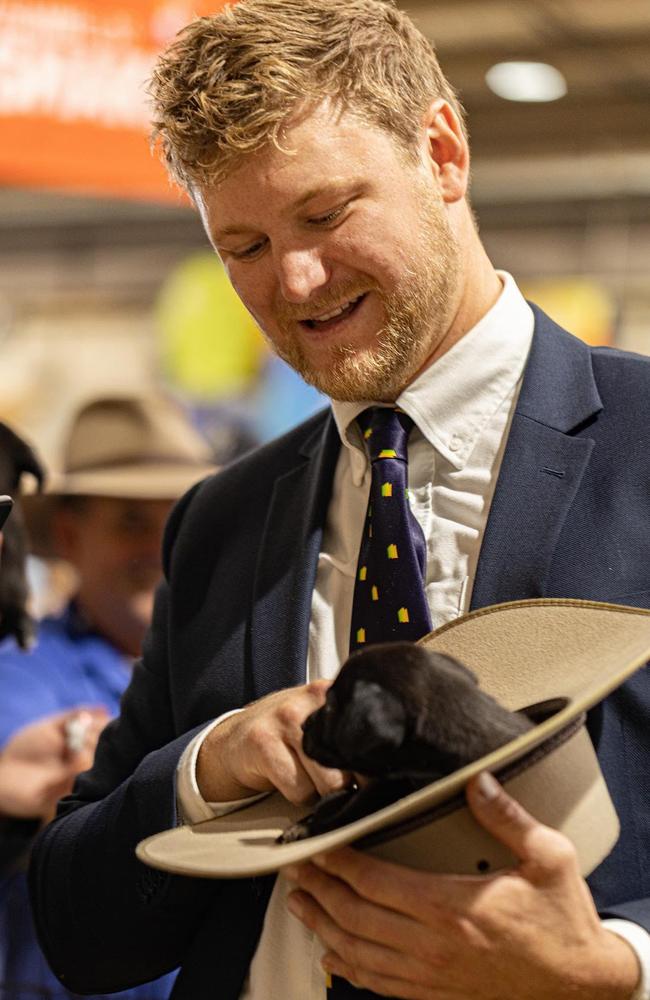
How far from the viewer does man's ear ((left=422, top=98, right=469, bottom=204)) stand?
152 centimetres

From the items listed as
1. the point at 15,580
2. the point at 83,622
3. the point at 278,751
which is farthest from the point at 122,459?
the point at 278,751

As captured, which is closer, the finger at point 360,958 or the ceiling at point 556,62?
the finger at point 360,958

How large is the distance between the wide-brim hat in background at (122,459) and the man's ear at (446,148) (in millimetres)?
1809

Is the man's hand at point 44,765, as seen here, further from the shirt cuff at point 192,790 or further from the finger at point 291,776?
the finger at point 291,776

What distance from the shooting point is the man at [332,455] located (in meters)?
1.32

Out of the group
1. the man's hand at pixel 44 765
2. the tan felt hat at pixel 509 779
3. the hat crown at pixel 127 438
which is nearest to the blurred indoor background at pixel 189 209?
the hat crown at pixel 127 438

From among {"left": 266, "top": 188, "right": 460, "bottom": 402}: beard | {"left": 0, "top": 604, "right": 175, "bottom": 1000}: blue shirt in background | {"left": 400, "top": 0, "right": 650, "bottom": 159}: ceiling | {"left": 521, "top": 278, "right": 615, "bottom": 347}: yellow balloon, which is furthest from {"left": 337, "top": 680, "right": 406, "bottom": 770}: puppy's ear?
{"left": 521, "top": 278, "right": 615, "bottom": 347}: yellow balloon

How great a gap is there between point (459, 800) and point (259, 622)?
497 millimetres

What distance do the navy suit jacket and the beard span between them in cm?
12

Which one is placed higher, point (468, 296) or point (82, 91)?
point (82, 91)

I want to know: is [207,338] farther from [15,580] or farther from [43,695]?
[15,580]

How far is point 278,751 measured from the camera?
1.21m

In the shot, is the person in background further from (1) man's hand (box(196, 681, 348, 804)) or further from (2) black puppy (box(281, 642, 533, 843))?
(2) black puppy (box(281, 642, 533, 843))

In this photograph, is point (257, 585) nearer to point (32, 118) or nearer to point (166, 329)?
point (32, 118)
